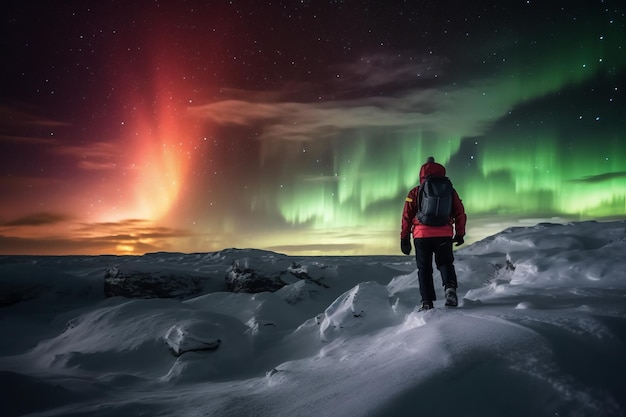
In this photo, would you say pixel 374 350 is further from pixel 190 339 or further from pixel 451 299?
pixel 190 339

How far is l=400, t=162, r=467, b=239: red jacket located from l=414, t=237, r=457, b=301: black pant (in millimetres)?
101

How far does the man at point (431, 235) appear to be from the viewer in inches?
203

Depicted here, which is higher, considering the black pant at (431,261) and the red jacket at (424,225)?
the red jacket at (424,225)

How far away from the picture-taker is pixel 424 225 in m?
5.21

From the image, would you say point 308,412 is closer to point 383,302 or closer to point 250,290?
point 383,302

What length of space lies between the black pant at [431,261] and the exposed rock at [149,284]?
13.2 meters

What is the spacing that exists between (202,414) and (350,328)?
3458mm

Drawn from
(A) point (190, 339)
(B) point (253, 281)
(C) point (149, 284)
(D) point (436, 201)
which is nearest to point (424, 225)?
(D) point (436, 201)

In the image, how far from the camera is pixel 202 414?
3490 mm

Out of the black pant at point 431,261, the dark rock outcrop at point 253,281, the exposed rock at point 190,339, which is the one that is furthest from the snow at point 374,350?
the dark rock outcrop at point 253,281

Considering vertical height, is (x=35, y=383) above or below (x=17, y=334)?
above

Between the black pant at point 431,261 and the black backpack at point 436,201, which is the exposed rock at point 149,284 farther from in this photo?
the black backpack at point 436,201

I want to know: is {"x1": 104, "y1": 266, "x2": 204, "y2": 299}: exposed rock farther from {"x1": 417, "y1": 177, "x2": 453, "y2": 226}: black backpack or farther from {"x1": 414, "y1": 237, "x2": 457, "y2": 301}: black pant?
{"x1": 417, "y1": 177, "x2": 453, "y2": 226}: black backpack

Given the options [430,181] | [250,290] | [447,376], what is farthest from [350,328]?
[250,290]
